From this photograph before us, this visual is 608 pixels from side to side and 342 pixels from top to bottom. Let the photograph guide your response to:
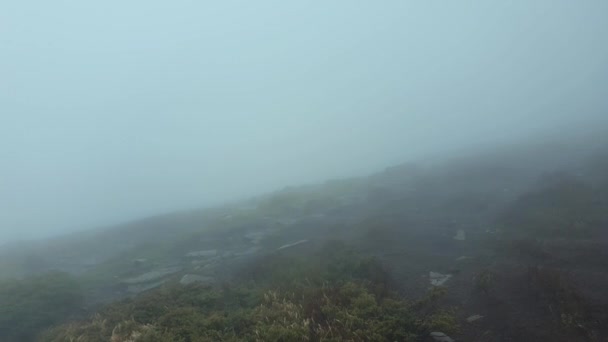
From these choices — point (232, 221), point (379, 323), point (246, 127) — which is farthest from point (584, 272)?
point (246, 127)

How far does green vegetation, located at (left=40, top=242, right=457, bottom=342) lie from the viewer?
424 inches

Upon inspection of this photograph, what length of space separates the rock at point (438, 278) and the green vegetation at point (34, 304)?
1645 cm

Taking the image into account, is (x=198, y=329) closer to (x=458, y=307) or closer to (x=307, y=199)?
(x=458, y=307)

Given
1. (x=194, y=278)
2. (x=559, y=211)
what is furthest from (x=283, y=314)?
(x=559, y=211)

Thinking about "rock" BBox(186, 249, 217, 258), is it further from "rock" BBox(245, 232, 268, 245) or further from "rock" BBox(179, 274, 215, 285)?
"rock" BBox(179, 274, 215, 285)

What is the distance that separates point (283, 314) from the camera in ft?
39.6

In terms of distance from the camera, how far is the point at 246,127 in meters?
191

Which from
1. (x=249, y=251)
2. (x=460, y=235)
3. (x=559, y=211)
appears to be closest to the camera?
(x=559, y=211)

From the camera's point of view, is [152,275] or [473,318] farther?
[152,275]

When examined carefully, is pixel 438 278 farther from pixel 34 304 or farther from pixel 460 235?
pixel 34 304

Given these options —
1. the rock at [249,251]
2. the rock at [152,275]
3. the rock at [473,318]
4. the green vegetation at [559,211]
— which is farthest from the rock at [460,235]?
the rock at [152,275]

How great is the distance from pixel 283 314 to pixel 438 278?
309 inches

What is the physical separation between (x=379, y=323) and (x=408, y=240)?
14.5m

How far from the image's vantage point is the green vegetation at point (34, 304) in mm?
17562
